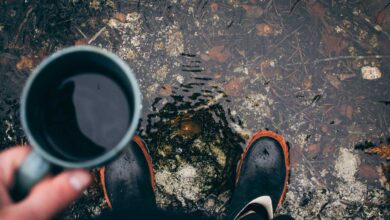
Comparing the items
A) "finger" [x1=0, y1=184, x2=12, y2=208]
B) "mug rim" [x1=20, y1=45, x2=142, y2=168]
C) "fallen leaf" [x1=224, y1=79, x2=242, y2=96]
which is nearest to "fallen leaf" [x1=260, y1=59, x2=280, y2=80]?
"fallen leaf" [x1=224, y1=79, x2=242, y2=96]

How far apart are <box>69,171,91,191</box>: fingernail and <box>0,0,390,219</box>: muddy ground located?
1.03 m

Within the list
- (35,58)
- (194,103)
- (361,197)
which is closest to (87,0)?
(35,58)

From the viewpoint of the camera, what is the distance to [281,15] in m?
2.16

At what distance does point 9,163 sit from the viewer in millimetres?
1001

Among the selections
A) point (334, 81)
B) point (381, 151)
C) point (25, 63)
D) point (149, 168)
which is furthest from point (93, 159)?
point (381, 151)

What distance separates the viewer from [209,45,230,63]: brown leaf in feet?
6.97

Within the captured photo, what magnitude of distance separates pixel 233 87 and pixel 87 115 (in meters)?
1.14

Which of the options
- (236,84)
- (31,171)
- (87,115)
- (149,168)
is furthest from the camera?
(236,84)

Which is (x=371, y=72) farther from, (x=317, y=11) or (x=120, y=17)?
(x=120, y=17)

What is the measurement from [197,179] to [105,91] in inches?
40.6

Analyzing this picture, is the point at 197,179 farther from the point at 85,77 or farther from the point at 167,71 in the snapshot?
the point at 85,77

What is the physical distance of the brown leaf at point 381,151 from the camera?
2078 mm

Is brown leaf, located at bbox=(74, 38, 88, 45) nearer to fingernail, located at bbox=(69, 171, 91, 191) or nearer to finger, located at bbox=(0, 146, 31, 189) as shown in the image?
finger, located at bbox=(0, 146, 31, 189)

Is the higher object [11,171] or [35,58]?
[11,171]
